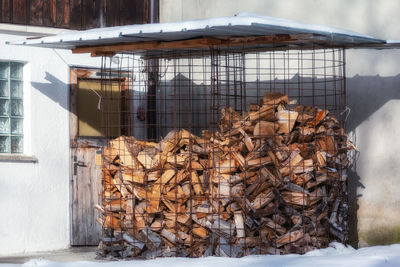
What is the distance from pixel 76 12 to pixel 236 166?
379 centimetres

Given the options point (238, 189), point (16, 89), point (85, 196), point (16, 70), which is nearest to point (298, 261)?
point (238, 189)

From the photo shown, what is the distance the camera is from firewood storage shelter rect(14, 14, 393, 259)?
9148 millimetres

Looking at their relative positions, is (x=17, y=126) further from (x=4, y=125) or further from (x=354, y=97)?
(x=354, y=97)

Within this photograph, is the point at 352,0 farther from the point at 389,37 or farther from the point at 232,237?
the point at 232,237

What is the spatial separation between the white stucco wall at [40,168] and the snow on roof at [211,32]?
116cm

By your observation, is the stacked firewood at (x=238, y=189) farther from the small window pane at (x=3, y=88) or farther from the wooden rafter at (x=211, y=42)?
the small window pane at (x=3, y=88)

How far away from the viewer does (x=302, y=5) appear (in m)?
10.6

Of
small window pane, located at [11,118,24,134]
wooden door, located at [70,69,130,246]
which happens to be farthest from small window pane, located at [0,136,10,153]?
wooden door, located at [70,69,130,246]

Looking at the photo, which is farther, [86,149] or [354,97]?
[86,149]

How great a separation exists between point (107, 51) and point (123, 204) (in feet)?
6.61

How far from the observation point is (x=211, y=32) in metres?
8.65

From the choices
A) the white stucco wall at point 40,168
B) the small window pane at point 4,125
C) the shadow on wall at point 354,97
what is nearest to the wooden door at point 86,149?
the white stucco wall at point 40,168

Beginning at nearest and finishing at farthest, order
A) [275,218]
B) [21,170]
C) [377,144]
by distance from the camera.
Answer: [275,218] < [377,144] < [21,170]

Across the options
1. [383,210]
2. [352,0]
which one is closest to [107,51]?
[352,0]
